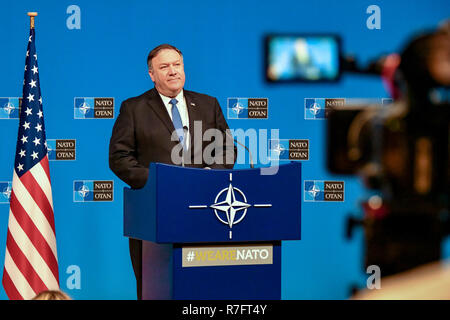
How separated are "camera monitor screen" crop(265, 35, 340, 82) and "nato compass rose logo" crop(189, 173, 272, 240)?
91.8 inches

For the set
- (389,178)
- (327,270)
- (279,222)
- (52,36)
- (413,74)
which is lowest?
(327,270)

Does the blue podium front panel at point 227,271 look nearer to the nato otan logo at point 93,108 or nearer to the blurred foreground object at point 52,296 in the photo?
the blurred foreground object at point 52,296

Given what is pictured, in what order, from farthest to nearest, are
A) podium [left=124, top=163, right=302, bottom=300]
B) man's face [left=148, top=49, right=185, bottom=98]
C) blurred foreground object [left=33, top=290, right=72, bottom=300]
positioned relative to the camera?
man's face [left=148, top=49, right=185, bottom=98], podium [left=124, top=163, right=302, bottom=300], blurred foreground object [left=33, top=290, right=72, bottom=300]

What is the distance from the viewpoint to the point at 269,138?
21.1 feet

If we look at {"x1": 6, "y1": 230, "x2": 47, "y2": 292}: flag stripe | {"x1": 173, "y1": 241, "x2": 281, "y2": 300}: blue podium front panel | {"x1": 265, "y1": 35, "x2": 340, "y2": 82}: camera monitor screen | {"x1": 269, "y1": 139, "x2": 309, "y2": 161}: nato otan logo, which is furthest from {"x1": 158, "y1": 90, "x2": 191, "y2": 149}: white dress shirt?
{"x1": 265, "y1": 35, "x2": 340, "y2": 82}: camera monitor screen

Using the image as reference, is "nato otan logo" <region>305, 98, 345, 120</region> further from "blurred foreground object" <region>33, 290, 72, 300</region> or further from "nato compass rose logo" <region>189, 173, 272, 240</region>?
"blurred foreground object" <region>33, 290, 72, 300</region>

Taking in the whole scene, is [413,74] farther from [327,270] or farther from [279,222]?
[327,270]

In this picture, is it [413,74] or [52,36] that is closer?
[413,74]

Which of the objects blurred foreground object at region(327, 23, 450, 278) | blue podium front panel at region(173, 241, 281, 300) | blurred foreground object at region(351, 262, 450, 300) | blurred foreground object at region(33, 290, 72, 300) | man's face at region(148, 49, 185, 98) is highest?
man's face at region(148, 49, 185, 98)

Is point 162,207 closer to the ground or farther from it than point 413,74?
closer to the ground

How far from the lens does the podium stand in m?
3.97

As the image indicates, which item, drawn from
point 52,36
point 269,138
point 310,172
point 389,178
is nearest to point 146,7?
point 52,36

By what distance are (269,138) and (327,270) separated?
1.28 meters
